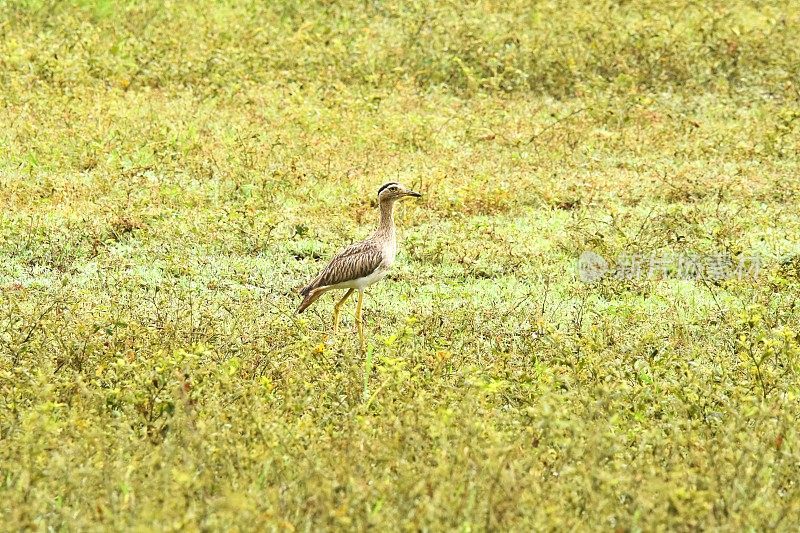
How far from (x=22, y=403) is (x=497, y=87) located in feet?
37.1

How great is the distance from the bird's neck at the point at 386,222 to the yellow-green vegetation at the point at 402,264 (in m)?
0.64

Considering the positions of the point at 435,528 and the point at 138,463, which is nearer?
the point at 435,528

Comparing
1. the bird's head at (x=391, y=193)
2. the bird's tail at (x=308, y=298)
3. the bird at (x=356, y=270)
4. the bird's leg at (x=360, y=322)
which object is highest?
the bird's head at (x=391, y=193)

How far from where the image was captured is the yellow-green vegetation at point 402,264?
20.6 feet

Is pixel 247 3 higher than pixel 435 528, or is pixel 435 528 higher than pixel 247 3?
pixel 247 3

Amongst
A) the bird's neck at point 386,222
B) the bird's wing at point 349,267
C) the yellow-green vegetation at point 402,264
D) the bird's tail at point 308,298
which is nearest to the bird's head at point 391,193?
the bird's neck at point 386,222

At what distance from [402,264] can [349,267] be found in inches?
87.1

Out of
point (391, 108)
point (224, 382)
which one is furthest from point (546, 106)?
point (224, 382)

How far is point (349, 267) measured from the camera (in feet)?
32.5

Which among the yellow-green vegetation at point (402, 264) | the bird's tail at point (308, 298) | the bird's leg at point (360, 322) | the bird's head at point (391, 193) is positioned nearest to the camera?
the yellow-green vegetation at point (402, 264)

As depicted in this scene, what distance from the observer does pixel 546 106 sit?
58.0ft

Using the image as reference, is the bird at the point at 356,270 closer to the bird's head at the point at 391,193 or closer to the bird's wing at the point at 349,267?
the bird's wing at the point at 349,267

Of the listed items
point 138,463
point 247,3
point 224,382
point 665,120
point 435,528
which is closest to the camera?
point 435,528

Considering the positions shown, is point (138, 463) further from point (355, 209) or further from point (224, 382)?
point (355, 209)
